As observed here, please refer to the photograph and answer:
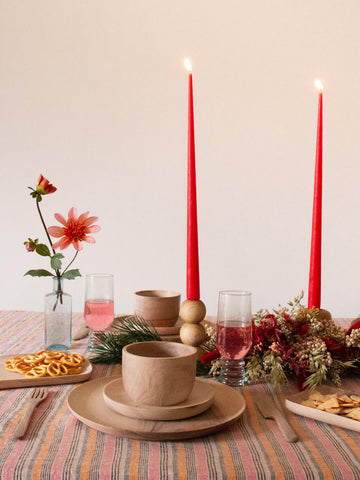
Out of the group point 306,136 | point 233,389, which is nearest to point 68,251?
point 306,136

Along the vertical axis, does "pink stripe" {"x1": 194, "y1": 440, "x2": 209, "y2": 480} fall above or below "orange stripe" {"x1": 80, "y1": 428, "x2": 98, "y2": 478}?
below

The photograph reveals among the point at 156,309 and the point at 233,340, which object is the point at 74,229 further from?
the point at 233,340

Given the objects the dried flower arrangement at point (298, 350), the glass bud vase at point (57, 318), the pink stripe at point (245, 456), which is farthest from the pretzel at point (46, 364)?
the pink stripe at point (245, 456)

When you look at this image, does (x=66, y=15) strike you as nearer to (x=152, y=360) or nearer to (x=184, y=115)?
(x=184, y=115)

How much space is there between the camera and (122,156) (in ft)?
8.89

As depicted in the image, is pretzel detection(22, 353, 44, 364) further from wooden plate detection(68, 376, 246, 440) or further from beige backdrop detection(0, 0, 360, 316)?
beige backdrop detection(0, 0, 360, 316)

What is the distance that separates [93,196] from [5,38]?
89cm

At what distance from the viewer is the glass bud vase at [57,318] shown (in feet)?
3.23

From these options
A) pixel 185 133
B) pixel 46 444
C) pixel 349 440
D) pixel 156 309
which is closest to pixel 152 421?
pixel 46 444

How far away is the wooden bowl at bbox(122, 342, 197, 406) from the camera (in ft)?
2.06

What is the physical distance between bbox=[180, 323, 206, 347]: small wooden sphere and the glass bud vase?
25cm

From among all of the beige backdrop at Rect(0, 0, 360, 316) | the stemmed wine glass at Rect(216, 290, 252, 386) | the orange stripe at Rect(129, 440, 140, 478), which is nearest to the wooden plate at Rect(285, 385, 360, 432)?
the stemmed wine glass at Rect(216, 290, 252, 386)

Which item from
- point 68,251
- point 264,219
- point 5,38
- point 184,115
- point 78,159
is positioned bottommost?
point 68,251

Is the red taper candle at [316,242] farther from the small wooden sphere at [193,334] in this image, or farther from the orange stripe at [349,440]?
the orange stripe at [349,440]
